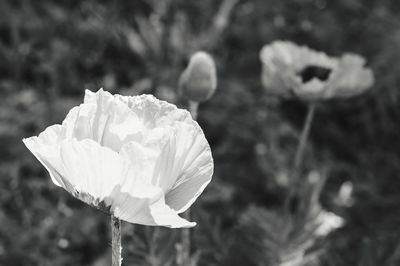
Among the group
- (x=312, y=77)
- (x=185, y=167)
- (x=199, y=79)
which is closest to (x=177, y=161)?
(x=185, y=167)

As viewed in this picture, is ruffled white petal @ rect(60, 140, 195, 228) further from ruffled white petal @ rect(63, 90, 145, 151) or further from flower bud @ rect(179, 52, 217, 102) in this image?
flower bud @ rect(179, 52, 217, 102)

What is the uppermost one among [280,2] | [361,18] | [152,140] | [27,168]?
[280,2]

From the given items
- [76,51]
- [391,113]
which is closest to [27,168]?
[76,51]

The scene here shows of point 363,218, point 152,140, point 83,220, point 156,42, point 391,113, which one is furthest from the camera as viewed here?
point 156,42

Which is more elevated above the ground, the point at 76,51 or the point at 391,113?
the point at 76,51

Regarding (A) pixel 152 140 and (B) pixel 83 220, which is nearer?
(A) pixel 152 140

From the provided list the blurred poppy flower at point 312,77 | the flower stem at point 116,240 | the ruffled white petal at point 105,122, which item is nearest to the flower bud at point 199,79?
the blurred poppy flower at point 312,77

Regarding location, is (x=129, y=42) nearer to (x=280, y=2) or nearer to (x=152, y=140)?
(x=280, y=2)

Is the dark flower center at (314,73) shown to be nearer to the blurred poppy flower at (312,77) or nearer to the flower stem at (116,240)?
the blurred poppy flower at (312,77)

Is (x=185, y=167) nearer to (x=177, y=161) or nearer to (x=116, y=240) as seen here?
(x=177, y=161)
